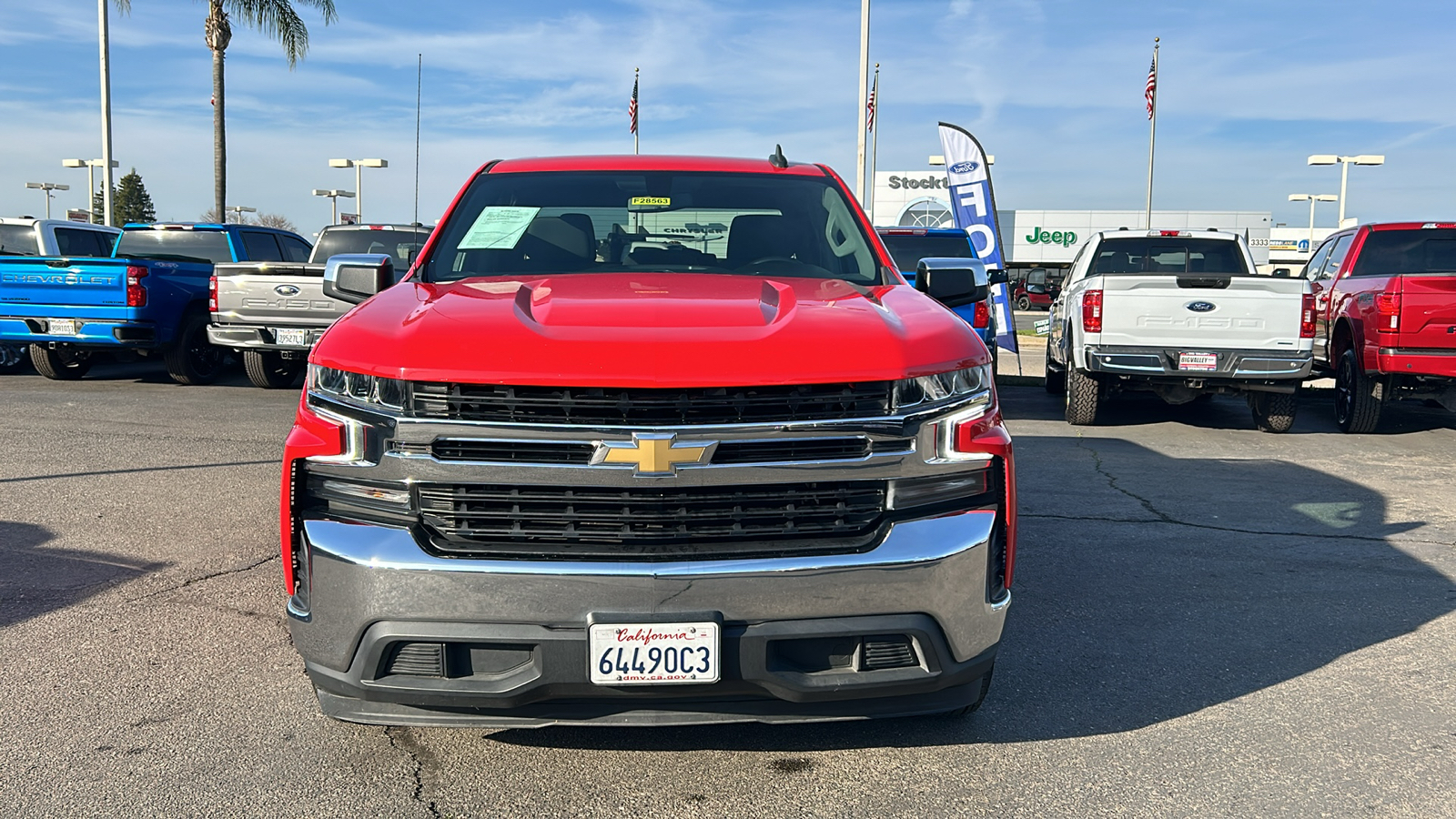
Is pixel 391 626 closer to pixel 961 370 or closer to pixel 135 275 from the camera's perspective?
pixel 961 370

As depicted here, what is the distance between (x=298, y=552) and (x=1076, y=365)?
8756mm

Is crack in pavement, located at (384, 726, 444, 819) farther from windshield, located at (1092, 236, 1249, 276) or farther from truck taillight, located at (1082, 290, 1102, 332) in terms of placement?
windshield, located at (1092, 236, 1249, 276)

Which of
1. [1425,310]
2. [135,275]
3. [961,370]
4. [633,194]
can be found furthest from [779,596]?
[135,275]

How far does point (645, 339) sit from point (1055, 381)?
11.5 meters

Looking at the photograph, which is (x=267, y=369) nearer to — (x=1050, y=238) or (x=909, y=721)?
(x=909, y=721)

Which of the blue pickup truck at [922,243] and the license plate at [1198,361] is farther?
the blue pickup truck at [922,243]

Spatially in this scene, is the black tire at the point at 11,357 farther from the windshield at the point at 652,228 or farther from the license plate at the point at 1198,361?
the license plate at the point at 1198,361

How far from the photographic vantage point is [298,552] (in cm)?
300

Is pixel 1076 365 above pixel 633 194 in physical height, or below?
below

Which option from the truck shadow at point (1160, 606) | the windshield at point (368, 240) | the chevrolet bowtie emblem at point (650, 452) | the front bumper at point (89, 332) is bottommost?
the truck shadow at point (1160, 606)

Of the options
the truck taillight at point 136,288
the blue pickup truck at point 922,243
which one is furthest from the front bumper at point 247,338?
the blue pickup truck at point 922,243

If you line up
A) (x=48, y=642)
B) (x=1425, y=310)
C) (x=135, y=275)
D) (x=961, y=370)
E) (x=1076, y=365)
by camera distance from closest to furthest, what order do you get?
(x=961, y=370)
(x=48, y=642)
(x=1425, y=310)
(x=1076, y=365)
(x=135, y=275)

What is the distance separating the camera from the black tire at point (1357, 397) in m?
10.7

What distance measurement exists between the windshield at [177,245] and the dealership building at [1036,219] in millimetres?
39943
